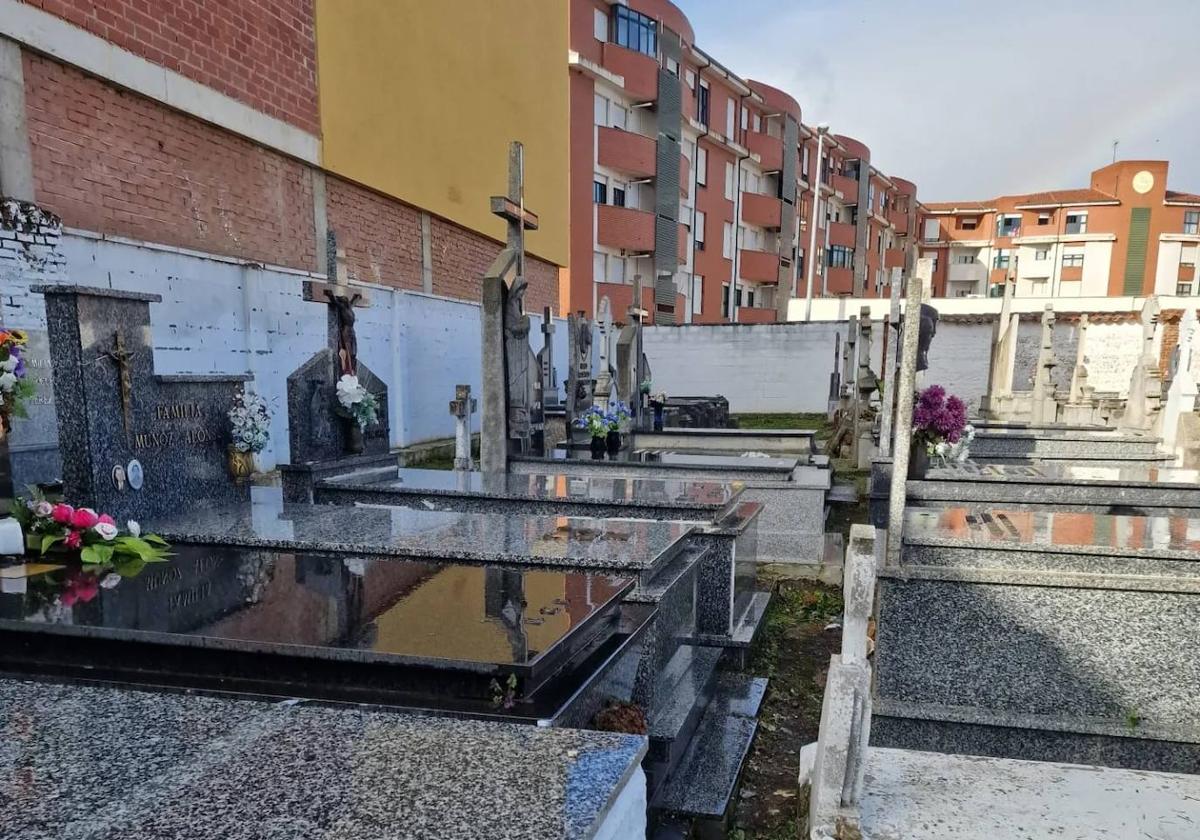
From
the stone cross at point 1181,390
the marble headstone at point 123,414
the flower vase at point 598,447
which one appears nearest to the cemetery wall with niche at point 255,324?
the marble headstone at point 123,414

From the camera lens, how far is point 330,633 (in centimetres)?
250

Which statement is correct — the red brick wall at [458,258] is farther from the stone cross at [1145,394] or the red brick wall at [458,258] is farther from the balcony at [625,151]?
the stone cross at [1145,394]

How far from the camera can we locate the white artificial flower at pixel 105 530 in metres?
3.29

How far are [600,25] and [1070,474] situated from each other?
19.7 meters

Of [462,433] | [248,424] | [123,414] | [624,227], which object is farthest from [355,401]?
[624,227]

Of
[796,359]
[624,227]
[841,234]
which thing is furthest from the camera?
[841,234]

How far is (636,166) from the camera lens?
22047 mm

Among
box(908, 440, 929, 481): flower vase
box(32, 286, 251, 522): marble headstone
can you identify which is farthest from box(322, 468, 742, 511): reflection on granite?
box(908, 440, 929, 481): flower vase

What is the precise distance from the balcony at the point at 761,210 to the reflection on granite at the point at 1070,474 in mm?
23980

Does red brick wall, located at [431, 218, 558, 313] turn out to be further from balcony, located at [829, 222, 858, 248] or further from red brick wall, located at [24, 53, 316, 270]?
balcony, located at [829, 222, 858, 248]

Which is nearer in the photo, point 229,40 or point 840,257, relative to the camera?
point 229,40

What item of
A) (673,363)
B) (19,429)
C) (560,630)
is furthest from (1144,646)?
(673,363)

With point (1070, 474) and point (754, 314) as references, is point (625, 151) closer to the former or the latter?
point (754, 314)

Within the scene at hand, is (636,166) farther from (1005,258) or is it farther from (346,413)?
(1005,258)
